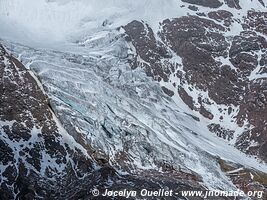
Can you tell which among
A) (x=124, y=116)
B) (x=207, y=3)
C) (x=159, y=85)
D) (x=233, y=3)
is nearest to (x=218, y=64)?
(x=159, y=85)

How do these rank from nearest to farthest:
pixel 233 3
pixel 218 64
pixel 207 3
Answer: pixel 218 64 → pixel 207 3 → pixel 233 3

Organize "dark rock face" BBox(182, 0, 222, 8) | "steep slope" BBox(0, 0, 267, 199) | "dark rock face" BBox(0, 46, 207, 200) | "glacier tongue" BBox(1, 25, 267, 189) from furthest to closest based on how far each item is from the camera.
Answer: "dark rock face" BBox(182, 0, 222, 8), "glacier tongue" BBox(1, 25, 267, 189), "steep slope" BBox(0, 0, 267, 199), "dark rock face" BBox(0, 46, 207, 200)

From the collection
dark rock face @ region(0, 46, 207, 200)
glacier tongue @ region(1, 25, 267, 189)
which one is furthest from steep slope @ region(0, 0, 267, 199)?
dark rock face @ region(0, 46, 207, 200)

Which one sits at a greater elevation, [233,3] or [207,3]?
[233,3]

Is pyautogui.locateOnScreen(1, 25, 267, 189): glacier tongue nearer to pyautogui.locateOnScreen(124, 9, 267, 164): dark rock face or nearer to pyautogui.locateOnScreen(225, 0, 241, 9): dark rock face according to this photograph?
pyautogui.locateOnScreen(124, 9, 267, 164): dark rock face

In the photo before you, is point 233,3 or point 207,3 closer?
point 207,3

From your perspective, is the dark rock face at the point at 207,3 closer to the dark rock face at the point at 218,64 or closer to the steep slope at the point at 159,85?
the steep slope at the point at 159,85

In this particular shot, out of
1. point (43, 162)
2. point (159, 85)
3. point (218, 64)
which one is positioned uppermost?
point (218, 64)

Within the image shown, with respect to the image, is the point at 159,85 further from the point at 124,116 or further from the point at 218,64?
the point at 124,116

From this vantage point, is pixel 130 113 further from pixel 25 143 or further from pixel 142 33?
pixel 142 33

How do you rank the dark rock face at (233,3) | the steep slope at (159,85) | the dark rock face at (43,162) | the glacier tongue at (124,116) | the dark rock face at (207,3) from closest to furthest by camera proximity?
the dark rock face at (43,162) → the steep slope at (159,85) → the glacier tongue at (124,116) → the dark rock face at (207,3) → the dark rock face at (233,3)

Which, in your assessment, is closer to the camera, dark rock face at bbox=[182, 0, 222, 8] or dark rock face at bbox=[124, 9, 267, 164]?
dark rock face at bbox=[124, 9, 267, 164]

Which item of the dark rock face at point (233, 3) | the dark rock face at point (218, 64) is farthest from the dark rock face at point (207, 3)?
the dark rock face at point (218, 64)
